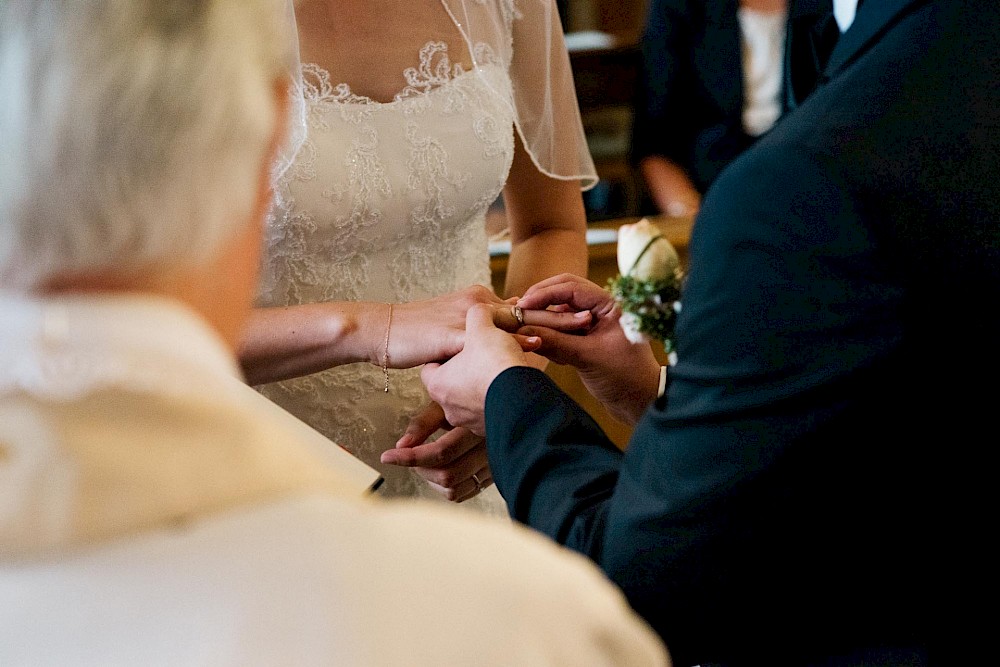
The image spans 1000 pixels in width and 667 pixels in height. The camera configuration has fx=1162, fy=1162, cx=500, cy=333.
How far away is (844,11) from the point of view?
1.44 m

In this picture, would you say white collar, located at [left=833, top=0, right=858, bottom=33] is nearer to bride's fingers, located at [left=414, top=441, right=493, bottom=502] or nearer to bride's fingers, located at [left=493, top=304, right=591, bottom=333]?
bride's fingers, located at [left=493, top=304, right=591, bottom=333]

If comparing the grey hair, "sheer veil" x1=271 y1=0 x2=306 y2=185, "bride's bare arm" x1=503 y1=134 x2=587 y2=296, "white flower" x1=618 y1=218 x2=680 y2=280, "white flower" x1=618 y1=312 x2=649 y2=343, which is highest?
the grey hair

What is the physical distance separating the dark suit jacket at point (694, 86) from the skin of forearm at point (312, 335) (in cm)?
286

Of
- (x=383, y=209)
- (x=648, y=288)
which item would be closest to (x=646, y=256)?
(x=648, y=288)

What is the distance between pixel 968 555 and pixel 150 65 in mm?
1023

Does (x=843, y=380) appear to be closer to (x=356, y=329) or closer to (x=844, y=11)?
(x=844, y=11)

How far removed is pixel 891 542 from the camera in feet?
4.28

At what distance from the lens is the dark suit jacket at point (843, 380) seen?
1.17 meters

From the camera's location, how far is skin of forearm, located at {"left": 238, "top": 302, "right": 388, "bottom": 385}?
2.15 metres

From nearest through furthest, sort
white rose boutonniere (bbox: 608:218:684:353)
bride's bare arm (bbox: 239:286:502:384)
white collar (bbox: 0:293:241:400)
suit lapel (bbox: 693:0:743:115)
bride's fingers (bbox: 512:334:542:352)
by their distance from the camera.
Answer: white collar (bbox: 0:293:241:400) → white rose boutonniere (bbox: 608:218:684:353) → bride's fingers (bbox: 512:334:542:352) → bride's bare arm (bbox: 239:286:502:384) → suit lapel (bbox: 693:0:743:115)

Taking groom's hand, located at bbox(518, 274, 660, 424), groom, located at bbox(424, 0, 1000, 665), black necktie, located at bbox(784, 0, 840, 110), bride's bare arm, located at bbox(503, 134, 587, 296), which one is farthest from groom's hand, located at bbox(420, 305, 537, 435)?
bride's bare arm, located at bbox(503, 134, 587, 296)

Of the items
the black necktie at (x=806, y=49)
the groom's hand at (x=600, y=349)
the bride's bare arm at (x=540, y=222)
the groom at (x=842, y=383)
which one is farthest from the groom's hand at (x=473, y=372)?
the bride's bare arm at (x=540, y=222)

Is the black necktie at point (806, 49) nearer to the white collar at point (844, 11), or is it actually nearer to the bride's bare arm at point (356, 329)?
the white collar at point (844, 11)

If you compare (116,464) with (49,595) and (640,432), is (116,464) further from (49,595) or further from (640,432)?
(640,432)
